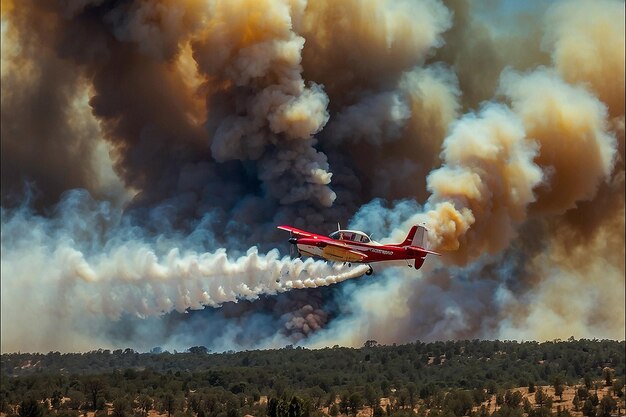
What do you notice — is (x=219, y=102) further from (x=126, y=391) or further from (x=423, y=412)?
(x=423, y=412)

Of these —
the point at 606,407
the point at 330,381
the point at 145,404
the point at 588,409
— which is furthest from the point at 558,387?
the point at 145,404

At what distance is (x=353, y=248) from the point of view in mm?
90875

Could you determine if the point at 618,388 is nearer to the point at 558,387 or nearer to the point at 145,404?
the point at 558,387

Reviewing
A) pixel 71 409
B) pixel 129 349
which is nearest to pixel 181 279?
pixel 71 409

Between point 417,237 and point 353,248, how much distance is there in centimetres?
455

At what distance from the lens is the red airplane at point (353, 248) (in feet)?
296

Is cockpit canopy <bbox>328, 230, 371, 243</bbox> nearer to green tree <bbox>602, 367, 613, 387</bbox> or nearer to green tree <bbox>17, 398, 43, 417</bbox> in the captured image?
green tree <bbox>17, 398, 43, 417</bbox>

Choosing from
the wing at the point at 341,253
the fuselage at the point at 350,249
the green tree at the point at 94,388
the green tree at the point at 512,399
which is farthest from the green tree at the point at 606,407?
the green tree at the point at 94,388

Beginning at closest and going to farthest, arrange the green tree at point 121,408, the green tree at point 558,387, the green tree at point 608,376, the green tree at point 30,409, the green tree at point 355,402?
the green tree at point 30,409, the green tree at point 121,408, the green tree at point 355,402, the green tree at point 558,387, the green tree at point 608,376

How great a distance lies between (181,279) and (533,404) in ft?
81.2

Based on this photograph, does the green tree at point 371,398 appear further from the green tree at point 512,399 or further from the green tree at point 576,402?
the green tree at point 576,402

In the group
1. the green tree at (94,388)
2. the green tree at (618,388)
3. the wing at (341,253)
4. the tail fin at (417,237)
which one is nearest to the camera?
the wing at (341,253)

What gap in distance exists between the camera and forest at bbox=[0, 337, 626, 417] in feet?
340

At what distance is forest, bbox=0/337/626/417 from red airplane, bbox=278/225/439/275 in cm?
1008
